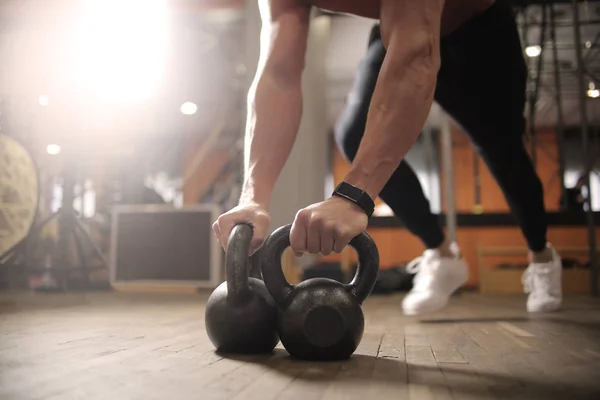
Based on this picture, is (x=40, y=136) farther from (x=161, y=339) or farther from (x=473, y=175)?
(x=473, y=175)

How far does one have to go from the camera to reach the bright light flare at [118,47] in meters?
3.13

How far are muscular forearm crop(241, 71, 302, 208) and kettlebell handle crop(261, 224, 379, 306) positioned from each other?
0.15 m

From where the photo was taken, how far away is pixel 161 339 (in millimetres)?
1020

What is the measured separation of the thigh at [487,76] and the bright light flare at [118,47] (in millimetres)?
2477

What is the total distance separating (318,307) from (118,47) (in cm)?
307

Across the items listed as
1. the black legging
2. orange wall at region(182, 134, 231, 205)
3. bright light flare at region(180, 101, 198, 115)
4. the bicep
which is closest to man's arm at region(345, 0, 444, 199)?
the bicep

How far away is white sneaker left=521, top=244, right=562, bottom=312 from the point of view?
5.46 feet

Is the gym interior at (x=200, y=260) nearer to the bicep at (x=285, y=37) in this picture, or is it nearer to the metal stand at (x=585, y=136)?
the metal stand at (x=585, y=136)

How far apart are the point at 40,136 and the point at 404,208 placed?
7.52 ft

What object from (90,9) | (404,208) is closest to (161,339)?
(404,208)

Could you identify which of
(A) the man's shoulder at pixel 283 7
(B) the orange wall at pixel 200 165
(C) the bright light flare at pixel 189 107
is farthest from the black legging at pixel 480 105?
(B) the orange wall at pixel 200 165

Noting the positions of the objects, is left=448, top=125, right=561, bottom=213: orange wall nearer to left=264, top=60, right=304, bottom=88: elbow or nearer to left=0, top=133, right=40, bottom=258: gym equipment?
left=0, top=133, right=40, bottom=258: gym equipment

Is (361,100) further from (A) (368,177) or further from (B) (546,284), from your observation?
(B) (546,284)

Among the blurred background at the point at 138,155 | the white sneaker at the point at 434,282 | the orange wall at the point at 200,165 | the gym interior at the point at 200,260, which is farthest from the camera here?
the orange wall at the point at 200,165
